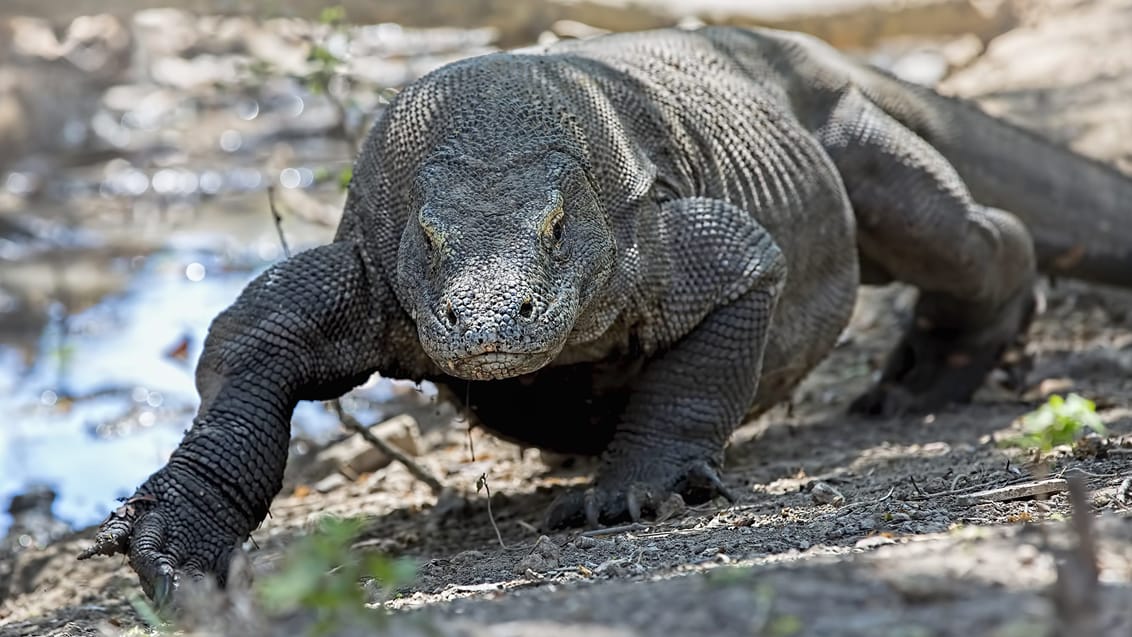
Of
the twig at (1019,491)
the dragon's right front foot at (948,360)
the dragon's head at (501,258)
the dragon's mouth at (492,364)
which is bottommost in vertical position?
the dragon's right front foot at (948,360)

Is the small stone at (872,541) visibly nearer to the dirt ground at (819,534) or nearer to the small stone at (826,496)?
the dirt ground at (819,534)

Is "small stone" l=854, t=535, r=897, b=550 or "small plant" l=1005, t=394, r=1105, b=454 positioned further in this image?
"small plant" l=1005, t=394, r=1105, b=454

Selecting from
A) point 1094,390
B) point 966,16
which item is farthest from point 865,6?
point 1094,390

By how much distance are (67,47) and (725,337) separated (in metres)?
15.4

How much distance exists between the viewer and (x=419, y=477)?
22.2 ft

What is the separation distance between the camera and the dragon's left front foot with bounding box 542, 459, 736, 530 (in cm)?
522

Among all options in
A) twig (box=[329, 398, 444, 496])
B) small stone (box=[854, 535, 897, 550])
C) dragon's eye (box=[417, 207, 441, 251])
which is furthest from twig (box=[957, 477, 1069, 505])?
twig (box=[329, 398, 444, 496])

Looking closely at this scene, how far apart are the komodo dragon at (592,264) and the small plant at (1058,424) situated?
1002 millimetres

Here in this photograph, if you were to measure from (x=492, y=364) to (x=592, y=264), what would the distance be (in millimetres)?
734

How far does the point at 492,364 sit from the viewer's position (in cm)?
434

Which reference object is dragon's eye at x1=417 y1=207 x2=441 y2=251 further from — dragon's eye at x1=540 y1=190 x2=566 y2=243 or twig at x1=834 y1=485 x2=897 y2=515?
twig at x1=834 y1=485 x2=897 y2=515

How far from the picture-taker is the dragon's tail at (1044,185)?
25.1ft

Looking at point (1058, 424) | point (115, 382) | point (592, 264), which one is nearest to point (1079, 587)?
point (592, 264)

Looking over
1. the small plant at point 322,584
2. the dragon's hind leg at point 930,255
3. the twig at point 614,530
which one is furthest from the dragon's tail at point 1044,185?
the small plant at point 322,584
